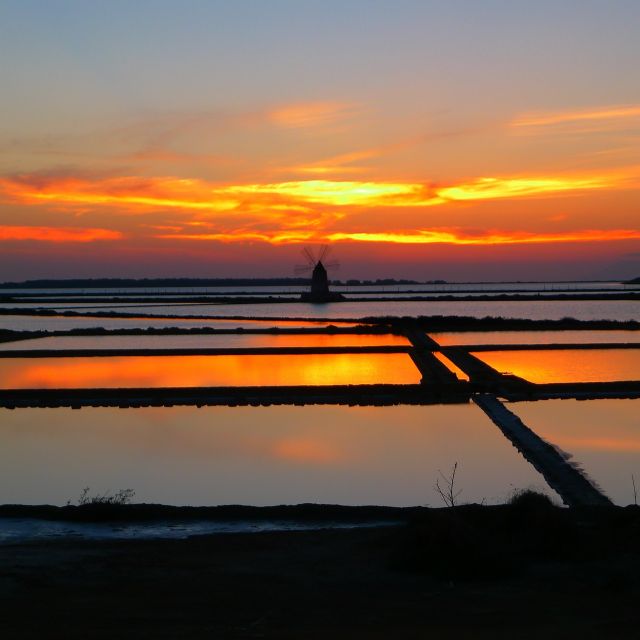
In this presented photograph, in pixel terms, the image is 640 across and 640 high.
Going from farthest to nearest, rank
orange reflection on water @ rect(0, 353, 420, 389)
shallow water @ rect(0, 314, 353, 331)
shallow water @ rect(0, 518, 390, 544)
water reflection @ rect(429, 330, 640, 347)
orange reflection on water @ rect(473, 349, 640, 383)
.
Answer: shallow water @ rect(0, 314, 353, 331) < water reflection @ rect(429, 330, 640, 347) < orange reflection on water @ rect(473, 349, 640, 383) < orange reflection on water @ rect(0, 353, 420, 389) < shallow water @ rect(0, 518, 390, 544)

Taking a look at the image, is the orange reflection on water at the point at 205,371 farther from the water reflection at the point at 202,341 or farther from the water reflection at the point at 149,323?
the water reflection at the point at 149,323

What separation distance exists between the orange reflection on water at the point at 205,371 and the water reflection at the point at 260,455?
99.8 inches

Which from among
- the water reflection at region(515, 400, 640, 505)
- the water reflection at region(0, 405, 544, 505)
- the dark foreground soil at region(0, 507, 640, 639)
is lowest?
the water reflection at region(0, 405, 544, 505)

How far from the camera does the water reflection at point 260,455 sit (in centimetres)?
700

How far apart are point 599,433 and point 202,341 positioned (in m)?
13.7

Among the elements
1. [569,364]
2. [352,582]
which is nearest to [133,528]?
[352,582]

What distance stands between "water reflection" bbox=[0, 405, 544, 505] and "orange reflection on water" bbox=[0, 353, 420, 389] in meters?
2.54

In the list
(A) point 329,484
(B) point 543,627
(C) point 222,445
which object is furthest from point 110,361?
(B) point 543,627

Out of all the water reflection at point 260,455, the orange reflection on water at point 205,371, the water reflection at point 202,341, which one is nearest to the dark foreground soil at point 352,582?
the water reflection at point 260,455

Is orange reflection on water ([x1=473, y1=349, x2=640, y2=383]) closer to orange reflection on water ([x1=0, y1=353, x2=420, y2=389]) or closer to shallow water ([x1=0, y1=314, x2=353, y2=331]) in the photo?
orange reflection on water ([x1=0, y1=353, x2=420, y2=389])

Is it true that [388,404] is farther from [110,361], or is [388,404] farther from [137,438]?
[110,361]

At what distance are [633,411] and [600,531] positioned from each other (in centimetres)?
567

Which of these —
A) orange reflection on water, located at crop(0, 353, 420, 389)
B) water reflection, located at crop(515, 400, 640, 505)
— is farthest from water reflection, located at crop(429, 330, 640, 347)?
water reflection, located at crop(515, 400, 640, 505)

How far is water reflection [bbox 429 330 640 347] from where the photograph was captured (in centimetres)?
2161
